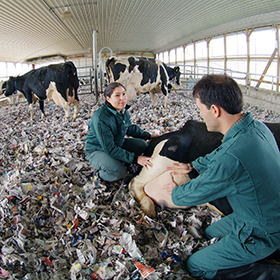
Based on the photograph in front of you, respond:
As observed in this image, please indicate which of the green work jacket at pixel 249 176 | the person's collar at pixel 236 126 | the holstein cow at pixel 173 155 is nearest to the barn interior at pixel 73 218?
the holstein cow at pixel 173 155

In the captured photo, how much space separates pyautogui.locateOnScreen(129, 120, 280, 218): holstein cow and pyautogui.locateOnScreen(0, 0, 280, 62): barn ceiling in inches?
232

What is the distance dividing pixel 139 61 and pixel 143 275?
17.4 ft

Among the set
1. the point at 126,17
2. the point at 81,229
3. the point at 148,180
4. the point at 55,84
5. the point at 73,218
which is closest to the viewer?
the point at 81,229

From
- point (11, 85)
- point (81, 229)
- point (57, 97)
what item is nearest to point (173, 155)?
point (81, 229)

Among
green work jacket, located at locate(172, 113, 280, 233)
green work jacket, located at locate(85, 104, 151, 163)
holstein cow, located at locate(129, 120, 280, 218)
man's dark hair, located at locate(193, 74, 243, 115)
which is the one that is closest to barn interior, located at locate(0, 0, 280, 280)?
holstein cow, located at locate(129, 120, 280, 218)

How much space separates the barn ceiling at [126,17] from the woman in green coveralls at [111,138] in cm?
527

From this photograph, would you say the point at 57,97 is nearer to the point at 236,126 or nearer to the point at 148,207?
the point at 148,207

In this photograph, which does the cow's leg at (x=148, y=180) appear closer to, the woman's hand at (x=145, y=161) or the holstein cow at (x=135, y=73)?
the woman's hand at (x=145, y=161)

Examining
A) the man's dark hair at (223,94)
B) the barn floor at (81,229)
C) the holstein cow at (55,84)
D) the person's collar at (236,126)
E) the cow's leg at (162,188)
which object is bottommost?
the barn floor at (81,229)

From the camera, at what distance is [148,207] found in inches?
76.7

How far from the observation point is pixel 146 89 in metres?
6.15

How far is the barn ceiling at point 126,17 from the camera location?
6582mm

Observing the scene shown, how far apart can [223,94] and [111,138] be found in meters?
1.35

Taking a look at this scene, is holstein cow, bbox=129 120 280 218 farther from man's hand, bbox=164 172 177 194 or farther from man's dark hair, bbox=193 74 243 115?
man's dark hair, bbox=193 74 243 115
